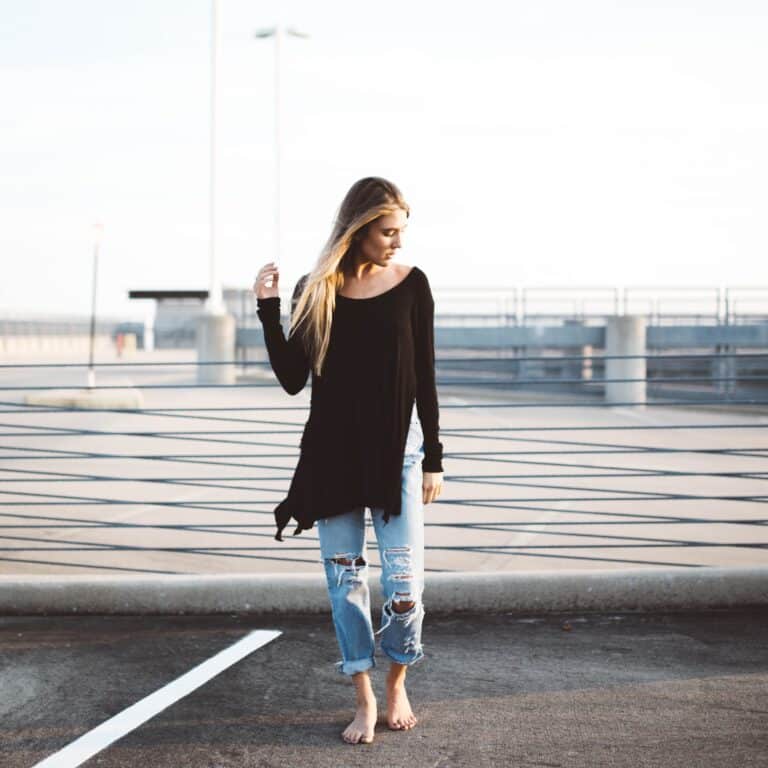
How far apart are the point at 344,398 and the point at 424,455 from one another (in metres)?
0.34

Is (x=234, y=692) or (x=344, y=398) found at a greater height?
(x=344, y=398)

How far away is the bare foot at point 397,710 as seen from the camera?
3.94m

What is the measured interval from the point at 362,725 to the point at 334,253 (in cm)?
155

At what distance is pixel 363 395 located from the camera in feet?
12.3

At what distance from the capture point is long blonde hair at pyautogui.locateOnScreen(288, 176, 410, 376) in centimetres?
369

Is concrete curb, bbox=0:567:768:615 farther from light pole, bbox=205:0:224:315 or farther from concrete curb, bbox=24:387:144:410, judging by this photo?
light pole, bbox=205:0:224:315

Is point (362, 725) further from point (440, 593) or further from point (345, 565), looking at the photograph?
point (440, 593)

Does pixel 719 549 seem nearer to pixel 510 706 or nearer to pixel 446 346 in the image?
pixel 510 706

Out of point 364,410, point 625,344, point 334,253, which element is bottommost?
point 364,410

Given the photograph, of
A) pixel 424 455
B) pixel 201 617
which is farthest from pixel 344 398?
pixel 201 617

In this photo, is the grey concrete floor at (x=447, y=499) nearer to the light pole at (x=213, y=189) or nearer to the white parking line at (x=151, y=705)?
the white parking line at (x=151, y=705)

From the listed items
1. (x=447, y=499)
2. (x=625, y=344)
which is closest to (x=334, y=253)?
(x=447, y=499)

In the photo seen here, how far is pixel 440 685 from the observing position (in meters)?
4.43

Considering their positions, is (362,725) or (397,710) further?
(397,710)
